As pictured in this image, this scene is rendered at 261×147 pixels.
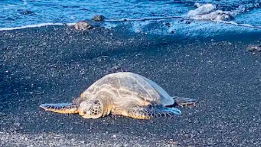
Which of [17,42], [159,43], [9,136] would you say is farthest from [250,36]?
[9,136]

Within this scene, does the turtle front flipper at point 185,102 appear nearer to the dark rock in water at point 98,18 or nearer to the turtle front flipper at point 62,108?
the turtle front flipper at point 62,108

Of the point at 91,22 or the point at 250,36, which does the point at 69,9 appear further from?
the point at 250,36

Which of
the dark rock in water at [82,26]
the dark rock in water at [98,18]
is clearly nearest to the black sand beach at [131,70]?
the dark rock in water at [82,26]

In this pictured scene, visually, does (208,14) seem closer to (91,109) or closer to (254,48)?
(254,48)

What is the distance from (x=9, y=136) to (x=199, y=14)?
858 centimetres

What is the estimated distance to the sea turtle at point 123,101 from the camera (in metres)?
6.83

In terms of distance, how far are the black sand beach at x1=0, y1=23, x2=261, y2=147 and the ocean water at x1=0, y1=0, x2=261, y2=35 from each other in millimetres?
999

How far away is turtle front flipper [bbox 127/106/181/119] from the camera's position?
677 centimetres

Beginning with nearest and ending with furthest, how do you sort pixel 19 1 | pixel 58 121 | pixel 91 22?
1. pixel 58 121
2. pixel 91 22
3. pixel 19 1

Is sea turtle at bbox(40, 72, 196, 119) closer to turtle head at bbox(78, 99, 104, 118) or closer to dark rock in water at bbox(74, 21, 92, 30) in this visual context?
turtle head at bbox(78, 99, 104, 118)

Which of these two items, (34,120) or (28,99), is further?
(28,99)

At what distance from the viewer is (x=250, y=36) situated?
11820 millimetres

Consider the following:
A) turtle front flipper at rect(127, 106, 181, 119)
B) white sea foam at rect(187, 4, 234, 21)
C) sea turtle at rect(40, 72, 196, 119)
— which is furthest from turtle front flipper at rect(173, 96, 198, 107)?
white sea foam at rect(187, 4, 234, 21)

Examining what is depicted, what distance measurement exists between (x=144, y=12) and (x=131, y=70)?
539 centimetres
